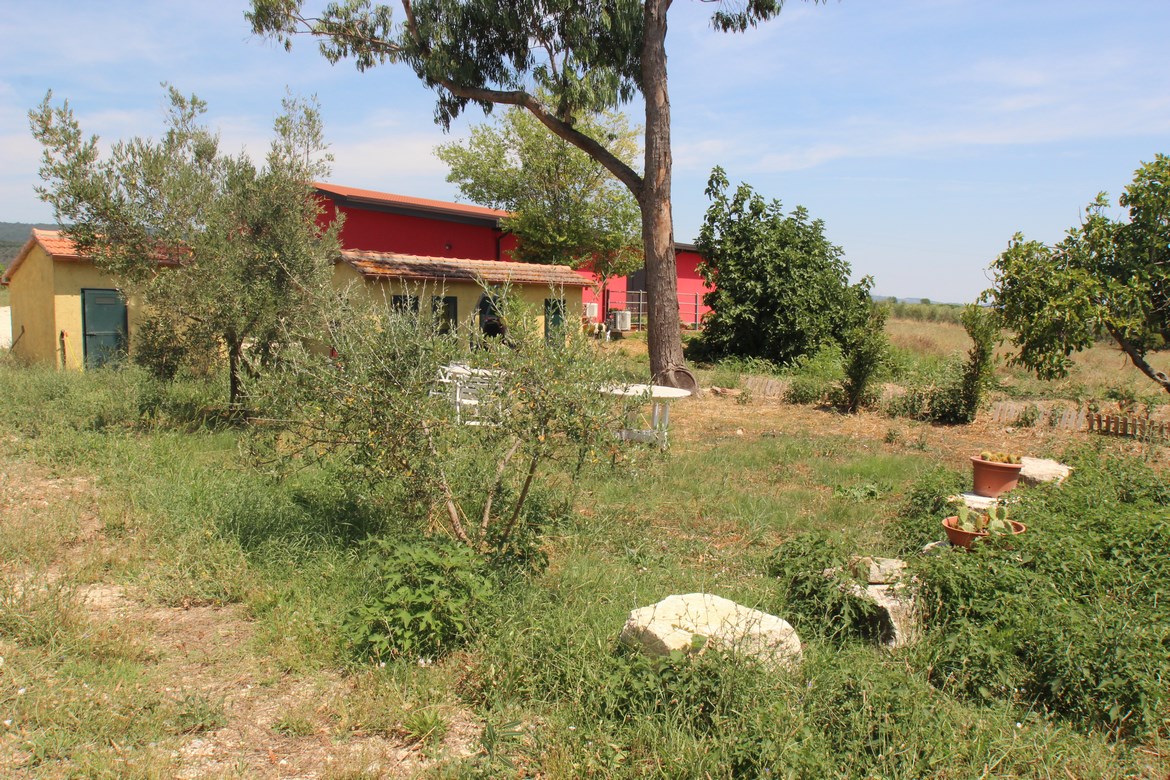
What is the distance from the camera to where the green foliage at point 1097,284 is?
8336 mm

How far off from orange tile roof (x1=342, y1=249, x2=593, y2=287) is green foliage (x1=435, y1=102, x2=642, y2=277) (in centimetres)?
505

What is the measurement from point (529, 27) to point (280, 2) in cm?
415

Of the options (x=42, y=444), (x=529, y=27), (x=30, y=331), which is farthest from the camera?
(x=30, y=331)

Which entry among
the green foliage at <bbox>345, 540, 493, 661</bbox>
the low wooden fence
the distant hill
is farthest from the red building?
the distant hill

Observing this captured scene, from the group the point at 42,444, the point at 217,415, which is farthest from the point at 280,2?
the point at 42,444

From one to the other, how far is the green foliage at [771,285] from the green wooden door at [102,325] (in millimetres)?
12710

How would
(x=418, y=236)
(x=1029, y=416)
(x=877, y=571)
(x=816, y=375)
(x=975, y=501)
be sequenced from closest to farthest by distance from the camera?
(x=877, y=571)
(x=975, y=501)
(x=1029, y=416)
(x=816, y=375)
(x=418, y=236)

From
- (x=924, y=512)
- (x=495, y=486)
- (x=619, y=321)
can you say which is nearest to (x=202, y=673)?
(x=495, y=486)

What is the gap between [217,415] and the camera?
10.1 m

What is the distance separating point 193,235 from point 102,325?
651 centimetres

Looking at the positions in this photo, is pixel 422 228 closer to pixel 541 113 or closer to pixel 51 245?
pixel 541 113

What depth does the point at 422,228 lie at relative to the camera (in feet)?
72.5

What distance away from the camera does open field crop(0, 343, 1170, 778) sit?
3064 mm

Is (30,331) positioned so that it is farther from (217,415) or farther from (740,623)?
(740,623)
